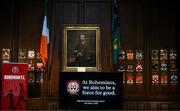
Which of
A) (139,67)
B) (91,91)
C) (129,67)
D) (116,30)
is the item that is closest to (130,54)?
(129,67)

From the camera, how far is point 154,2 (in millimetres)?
14438

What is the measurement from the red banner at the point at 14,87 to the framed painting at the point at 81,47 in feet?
9.84

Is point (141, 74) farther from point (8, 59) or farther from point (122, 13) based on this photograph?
point (8, 59)

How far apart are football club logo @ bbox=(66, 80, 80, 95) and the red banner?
171 centimetres

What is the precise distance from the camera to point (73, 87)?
10086mm

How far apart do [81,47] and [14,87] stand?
3864 millimetres

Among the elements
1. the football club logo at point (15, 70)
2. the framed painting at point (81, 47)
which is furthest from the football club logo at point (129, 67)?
the football club logo at point (15, 70)

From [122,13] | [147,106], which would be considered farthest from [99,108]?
[122,13]

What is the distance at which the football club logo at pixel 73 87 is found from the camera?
10062 mm

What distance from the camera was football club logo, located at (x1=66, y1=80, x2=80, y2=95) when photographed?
10062 mm

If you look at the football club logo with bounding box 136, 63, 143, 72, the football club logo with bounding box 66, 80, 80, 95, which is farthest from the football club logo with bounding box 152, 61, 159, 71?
the football club logo with bounding box 66, 80, 80, 95

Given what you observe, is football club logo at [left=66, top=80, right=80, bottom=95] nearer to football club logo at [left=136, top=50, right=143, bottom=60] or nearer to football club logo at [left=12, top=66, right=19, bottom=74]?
football club logo at [left=12, top=66, right=19, bottom=74]

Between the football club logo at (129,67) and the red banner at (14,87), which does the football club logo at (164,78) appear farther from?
the red banner at (14,87)

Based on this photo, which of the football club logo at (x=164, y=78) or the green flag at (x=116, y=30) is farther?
the football club logo at (x=164, y=78)
